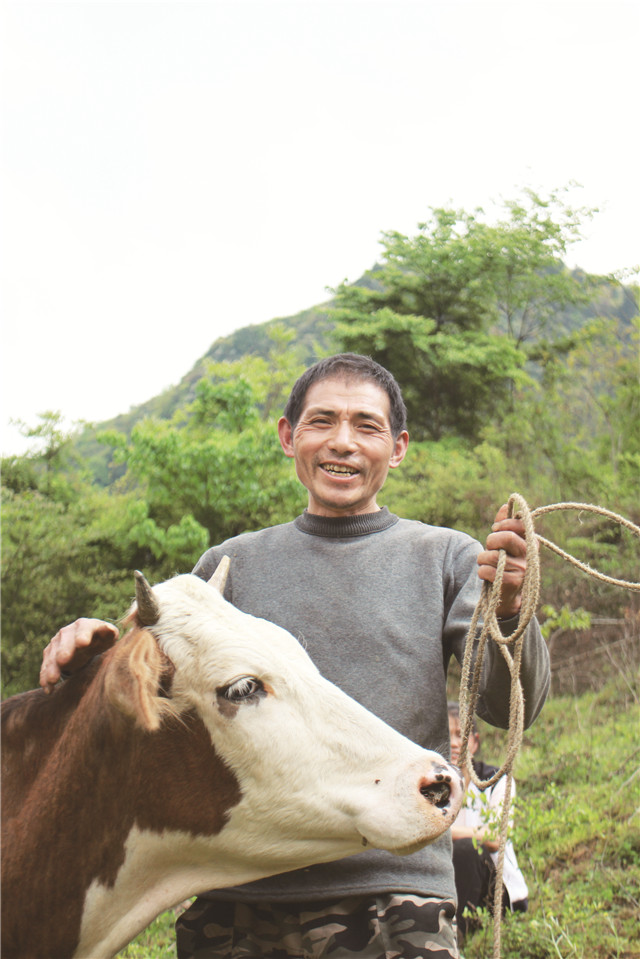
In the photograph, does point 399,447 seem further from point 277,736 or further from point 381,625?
point 277,736

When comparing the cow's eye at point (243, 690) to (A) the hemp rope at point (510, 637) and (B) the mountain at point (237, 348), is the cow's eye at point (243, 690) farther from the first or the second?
(B) the mountain at point (237, 348)

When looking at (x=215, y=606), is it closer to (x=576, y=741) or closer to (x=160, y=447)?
(x=576, y=741)

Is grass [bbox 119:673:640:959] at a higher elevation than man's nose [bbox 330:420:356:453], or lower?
lower

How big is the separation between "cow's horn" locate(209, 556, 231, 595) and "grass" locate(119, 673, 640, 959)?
7.04 ft

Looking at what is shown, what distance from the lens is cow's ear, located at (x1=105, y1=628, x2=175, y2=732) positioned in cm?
187

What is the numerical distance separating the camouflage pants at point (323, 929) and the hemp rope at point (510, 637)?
17 cm

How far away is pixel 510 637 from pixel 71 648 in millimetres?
1184

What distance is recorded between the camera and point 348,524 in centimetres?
264

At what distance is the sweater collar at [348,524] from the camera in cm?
263

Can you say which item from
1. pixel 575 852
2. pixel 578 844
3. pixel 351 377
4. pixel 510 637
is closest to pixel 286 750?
pixel 510 637

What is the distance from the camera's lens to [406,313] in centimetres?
2617

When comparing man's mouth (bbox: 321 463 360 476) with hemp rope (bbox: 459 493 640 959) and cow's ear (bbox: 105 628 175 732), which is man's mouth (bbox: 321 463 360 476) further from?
cow's ear (bbox: 105 628 175 732)

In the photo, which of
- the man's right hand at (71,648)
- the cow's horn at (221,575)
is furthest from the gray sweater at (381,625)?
the man's right hand at (71,648)

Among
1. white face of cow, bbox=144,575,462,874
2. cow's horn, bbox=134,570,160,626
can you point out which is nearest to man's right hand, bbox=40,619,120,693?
cow's horn, bbox=134,570,160,626
